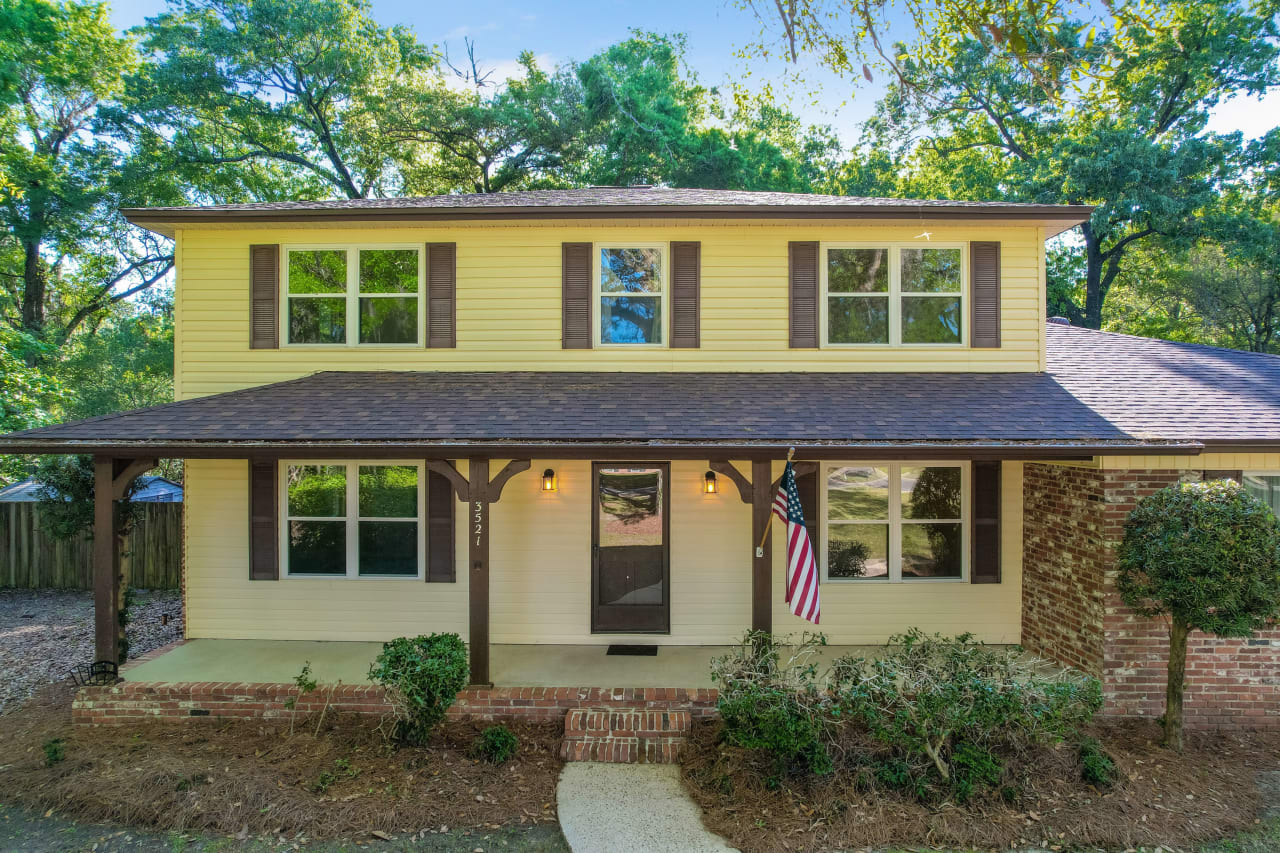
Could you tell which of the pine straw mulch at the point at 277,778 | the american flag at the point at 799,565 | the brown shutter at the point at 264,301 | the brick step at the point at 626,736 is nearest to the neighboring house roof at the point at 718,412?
the american flag at the point at 799,565

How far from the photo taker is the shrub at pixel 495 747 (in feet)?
16.3

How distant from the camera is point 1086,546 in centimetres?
591

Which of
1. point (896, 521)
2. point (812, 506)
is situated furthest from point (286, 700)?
point (896, 521)

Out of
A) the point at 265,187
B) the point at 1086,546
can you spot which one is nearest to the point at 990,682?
the point at 1086,546

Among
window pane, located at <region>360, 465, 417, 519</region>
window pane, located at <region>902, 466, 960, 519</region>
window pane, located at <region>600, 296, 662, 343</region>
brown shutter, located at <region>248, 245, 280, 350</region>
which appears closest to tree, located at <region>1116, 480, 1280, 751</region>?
window pane, located at <region>902, 466, 960, 519</region>

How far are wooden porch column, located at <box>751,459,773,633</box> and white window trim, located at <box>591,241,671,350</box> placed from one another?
232 centimetres

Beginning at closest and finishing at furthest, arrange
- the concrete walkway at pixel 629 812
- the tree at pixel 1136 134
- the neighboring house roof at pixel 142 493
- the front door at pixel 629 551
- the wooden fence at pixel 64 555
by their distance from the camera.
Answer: the concrete walkway at pixel 629 812 → the front door at pixel 629 551 → the wooden fence at pixel 64 555 → the neighboring house roof at pixel 142 493 → the tree at pixel 1136 134

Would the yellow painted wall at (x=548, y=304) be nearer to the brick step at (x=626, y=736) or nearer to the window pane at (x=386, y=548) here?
the window pane at (x=386, y=548)

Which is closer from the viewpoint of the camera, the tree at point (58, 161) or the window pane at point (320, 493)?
the window pane at point (320, 493)

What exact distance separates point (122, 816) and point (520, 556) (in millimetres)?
3822

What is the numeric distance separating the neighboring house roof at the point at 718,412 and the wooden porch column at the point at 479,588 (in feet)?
1.26

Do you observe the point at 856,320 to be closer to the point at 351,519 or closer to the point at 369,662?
the point at 351,519

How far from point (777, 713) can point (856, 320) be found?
4719 mm

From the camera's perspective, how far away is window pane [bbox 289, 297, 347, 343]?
7.47m
